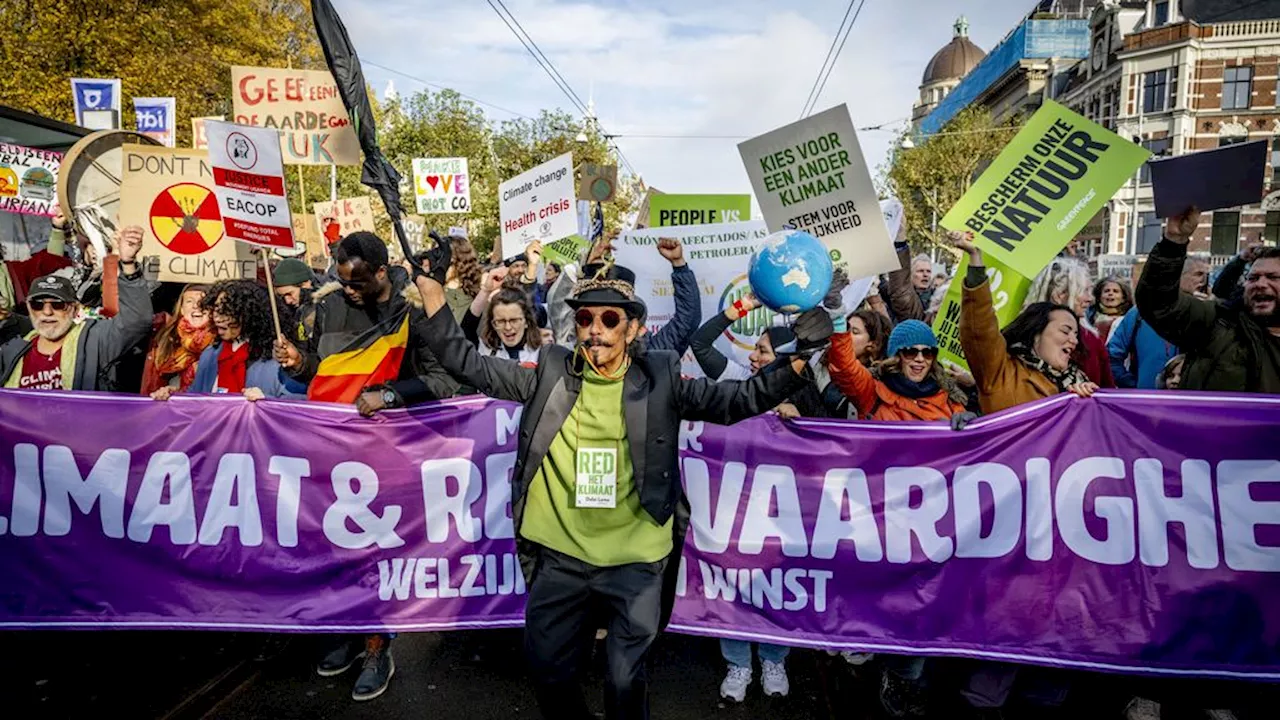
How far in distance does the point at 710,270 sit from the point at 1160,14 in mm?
54441

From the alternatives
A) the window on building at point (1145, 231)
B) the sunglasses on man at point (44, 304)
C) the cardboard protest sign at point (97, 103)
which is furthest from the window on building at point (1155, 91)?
the sunglasses on man at point (44, 304)

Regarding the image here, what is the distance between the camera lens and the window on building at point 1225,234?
1748 inches

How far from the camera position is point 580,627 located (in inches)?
120

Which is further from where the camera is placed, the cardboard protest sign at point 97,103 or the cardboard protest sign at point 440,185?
the cardboard protest sign at point 440,185

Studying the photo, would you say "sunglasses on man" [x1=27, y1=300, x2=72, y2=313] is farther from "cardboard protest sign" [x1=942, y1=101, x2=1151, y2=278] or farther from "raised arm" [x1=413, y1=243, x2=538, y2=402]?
"cardboard protest sign" [x1=942, y1=101, x2=1151, y2=278]

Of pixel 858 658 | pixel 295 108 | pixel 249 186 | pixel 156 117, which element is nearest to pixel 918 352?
pixel 858 658

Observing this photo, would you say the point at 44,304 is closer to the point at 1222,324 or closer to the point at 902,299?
the point at 1222,324

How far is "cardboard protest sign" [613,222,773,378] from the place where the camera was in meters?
6.97

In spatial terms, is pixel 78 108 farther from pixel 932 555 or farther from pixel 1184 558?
pixel 1184 558

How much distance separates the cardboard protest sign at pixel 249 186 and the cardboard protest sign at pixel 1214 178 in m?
3.93

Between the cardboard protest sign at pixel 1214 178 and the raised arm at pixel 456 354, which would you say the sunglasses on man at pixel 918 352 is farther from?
the raised arm at pixel 456 354

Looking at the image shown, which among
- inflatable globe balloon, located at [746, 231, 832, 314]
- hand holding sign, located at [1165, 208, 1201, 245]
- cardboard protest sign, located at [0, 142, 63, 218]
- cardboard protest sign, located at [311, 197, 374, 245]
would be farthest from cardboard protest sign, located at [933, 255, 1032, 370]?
cardboard protest sign, located at [0, 142, 63, 218]

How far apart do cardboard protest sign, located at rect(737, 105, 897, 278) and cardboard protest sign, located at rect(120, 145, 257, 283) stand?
10.9 feet

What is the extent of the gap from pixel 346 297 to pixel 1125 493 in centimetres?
339
